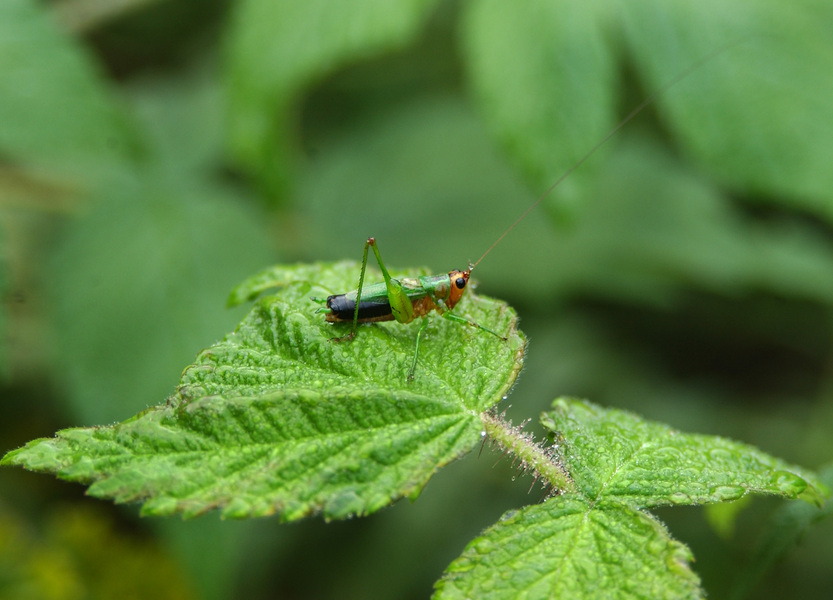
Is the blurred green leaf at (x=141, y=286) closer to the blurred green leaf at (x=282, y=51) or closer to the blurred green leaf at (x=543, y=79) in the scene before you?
the blurred green leaf at (x=282, y=51)

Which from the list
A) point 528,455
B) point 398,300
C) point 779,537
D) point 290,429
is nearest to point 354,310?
point 398,300

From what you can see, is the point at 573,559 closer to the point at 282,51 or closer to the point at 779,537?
the point at 779,537

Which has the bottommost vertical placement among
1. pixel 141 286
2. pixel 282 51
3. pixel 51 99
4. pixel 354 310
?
pixel 354 310

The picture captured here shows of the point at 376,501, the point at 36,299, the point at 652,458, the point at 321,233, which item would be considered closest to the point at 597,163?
the point at 652,458

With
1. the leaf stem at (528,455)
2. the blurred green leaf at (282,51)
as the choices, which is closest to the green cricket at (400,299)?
→ the leaf stem at (528,455)

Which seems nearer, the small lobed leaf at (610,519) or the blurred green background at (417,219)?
the small lobed leaf at (610,519)

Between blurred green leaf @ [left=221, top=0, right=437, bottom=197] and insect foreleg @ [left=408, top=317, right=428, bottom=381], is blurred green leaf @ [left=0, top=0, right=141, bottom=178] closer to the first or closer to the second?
blurred green leaf @ [left=221, top=0, right=437, bottom=197]
